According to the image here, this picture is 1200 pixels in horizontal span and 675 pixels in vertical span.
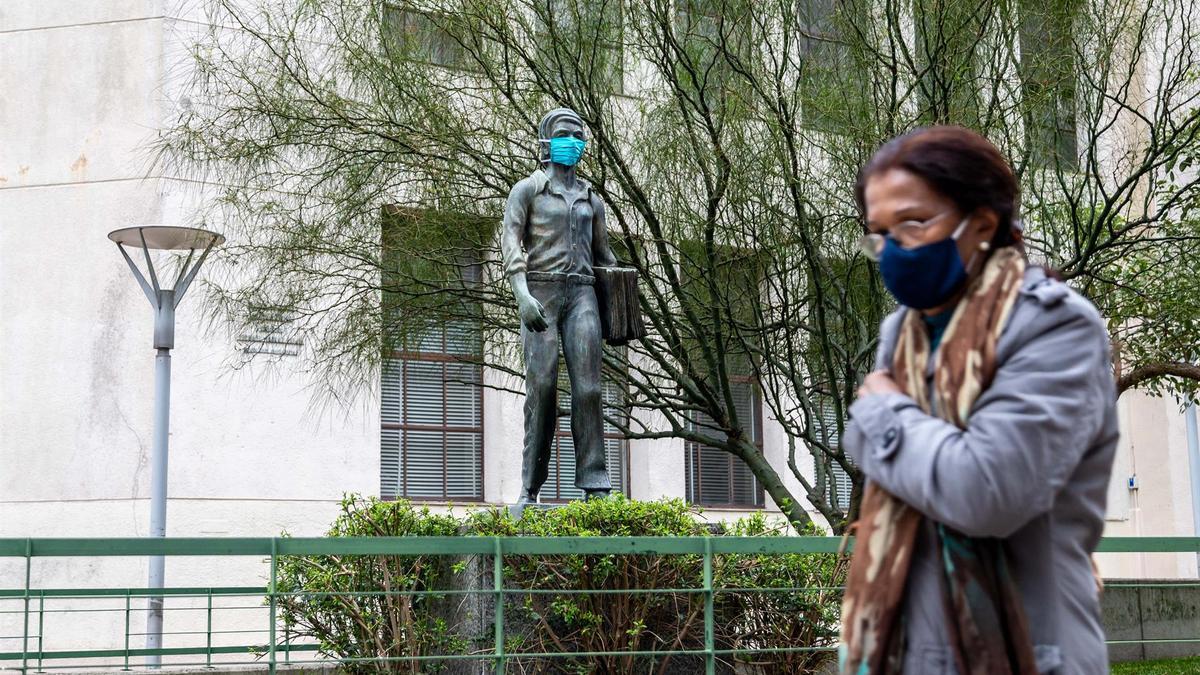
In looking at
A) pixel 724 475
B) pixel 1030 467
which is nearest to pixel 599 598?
pixel 1030 467

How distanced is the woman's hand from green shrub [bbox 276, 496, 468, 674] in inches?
223

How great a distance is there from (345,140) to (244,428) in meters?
5.77

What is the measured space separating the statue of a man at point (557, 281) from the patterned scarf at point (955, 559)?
20.4 feet

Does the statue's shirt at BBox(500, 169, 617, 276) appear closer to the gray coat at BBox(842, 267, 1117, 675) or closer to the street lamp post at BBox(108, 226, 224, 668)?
the street lamp post at BBox(108, 226, 224, 668)

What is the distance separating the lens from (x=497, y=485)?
18.7 m

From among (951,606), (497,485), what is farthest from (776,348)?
(951,606)

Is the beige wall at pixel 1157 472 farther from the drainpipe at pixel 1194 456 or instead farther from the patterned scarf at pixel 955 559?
the patterned scarf at pixel 955 559

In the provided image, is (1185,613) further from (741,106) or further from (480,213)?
(480,213)

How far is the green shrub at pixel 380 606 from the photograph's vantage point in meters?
8.01

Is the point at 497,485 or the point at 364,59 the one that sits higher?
the point at 364,59

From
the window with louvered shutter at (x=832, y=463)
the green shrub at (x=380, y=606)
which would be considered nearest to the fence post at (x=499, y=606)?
the green shrub at (x=380, y=606)

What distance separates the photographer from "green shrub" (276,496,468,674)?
26.3 ft

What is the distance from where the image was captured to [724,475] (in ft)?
67.5

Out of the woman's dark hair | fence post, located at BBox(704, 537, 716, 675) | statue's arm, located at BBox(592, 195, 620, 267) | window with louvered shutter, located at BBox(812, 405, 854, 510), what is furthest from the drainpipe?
the woman's dark hair
